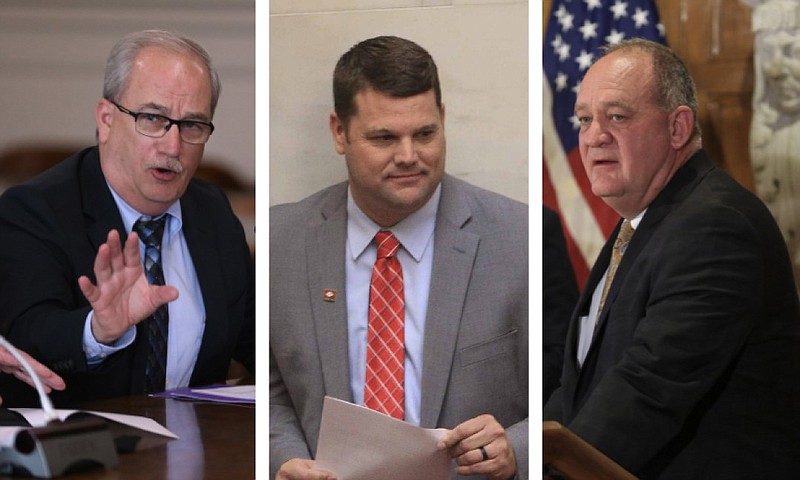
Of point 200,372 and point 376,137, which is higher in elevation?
point 376,137

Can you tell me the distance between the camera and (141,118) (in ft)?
13.3

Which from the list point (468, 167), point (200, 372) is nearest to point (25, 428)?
point (200, 372)

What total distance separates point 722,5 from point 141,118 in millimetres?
2077

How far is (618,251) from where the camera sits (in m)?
3.65

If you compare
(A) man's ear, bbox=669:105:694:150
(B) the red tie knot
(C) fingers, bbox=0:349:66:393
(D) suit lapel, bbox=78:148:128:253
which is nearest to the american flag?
(A) man's ear, bbox=669:105:694:150

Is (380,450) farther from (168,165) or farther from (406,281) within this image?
(168,165)

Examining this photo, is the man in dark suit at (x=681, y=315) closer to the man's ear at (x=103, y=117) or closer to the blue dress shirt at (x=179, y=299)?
the blue dress shirt at (x=179, y=299)

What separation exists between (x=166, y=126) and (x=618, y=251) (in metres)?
1.69

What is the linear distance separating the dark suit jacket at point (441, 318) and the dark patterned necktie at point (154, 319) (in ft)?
1.30

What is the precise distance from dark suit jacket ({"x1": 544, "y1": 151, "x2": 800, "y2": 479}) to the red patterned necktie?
28.6 inches

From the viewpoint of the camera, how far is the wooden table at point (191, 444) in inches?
111

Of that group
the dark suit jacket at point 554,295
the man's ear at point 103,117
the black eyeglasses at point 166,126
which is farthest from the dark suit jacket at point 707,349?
the man's ear at point 103,117

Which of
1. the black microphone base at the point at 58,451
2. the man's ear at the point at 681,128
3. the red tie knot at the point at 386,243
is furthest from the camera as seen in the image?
the red tie knot at the point at 386,243

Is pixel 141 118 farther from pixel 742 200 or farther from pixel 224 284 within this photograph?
pixel 742 200
